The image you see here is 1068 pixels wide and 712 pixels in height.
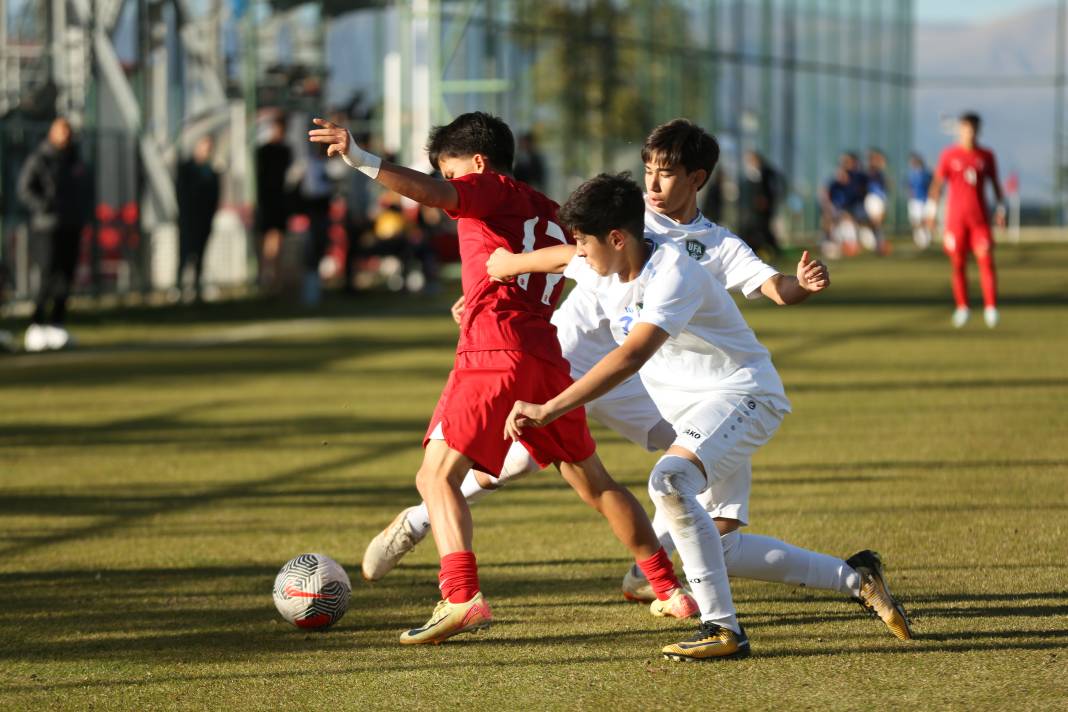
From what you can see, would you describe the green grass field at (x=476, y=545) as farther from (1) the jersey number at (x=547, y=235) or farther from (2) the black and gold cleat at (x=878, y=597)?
(1) the jersey number at (x=547, y=235)

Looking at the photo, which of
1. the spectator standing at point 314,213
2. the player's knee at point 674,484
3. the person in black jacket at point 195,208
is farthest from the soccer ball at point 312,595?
the person in black jacket at point 195,208

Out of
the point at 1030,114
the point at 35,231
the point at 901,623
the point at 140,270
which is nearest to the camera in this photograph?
the point at 901,623

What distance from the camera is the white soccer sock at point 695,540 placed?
5.26 m

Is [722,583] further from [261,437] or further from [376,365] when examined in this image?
[376,365]

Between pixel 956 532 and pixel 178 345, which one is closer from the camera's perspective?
pixel 956 532

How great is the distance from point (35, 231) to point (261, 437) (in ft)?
22.5

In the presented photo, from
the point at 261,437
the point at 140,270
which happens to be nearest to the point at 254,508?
the point at 261,437

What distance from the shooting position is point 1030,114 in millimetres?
83938

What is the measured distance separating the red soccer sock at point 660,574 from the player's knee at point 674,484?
2.00ft

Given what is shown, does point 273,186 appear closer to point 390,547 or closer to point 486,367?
point 390,547

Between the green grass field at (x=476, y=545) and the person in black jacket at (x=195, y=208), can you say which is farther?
the person in black jacket at (x=195, y=208)

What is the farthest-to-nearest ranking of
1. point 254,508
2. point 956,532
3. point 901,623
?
point 254,508 → point 956,532 → point 901,623

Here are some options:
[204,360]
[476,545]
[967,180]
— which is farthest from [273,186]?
[476,545]

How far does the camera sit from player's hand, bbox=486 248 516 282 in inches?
219
